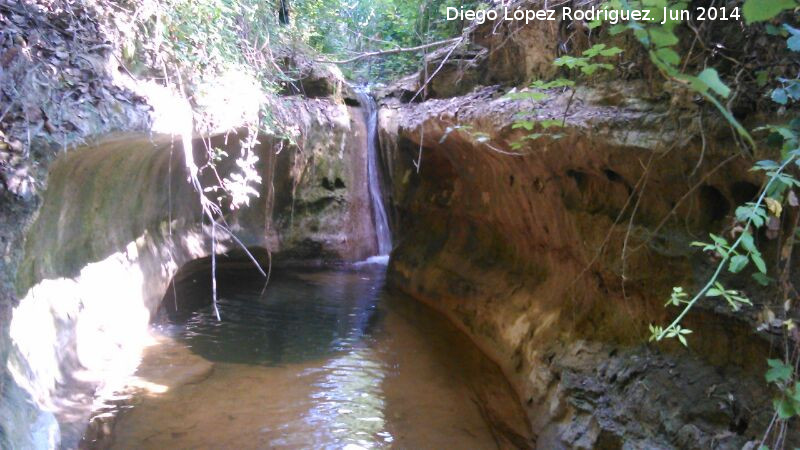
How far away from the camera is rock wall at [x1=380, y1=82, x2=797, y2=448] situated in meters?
3.25

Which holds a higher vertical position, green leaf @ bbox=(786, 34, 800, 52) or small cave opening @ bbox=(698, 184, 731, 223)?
green leaf @ bbox=(786, 34, 800, 52)

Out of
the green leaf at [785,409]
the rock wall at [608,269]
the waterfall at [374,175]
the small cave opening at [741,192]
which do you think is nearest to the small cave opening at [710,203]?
the rock wall at [608,269]

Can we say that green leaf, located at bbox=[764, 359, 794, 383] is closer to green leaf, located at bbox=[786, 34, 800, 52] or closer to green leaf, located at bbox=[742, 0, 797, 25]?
green leaf, located at bbox=[786, 34, 800, 52]

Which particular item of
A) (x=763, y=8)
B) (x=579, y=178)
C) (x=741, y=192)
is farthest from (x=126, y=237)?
(x=763, y=8)

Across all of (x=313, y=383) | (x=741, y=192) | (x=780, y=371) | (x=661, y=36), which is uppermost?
(x=661, y=36)

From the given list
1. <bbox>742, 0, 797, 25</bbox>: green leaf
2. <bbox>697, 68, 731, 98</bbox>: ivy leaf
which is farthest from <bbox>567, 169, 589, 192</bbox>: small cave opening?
<bbox>697, 68, 731, 98</bbox>: ivy leaf

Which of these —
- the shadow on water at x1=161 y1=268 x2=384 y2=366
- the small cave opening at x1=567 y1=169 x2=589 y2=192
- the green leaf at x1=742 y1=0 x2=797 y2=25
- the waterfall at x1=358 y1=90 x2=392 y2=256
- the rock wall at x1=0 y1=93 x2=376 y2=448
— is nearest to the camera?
the green leaf at x1=742 y1=0 x2=797 y2=25

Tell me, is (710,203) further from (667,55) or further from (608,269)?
(667,55)

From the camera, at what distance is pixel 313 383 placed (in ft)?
17.5

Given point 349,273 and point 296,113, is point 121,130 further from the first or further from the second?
point 349,273

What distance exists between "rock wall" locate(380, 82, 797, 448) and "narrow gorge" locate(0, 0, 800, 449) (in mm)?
19

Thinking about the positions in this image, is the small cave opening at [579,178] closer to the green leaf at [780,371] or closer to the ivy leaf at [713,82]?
the green leaf at [780,371]

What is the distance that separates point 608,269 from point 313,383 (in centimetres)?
282

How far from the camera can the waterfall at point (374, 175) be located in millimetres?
10648
